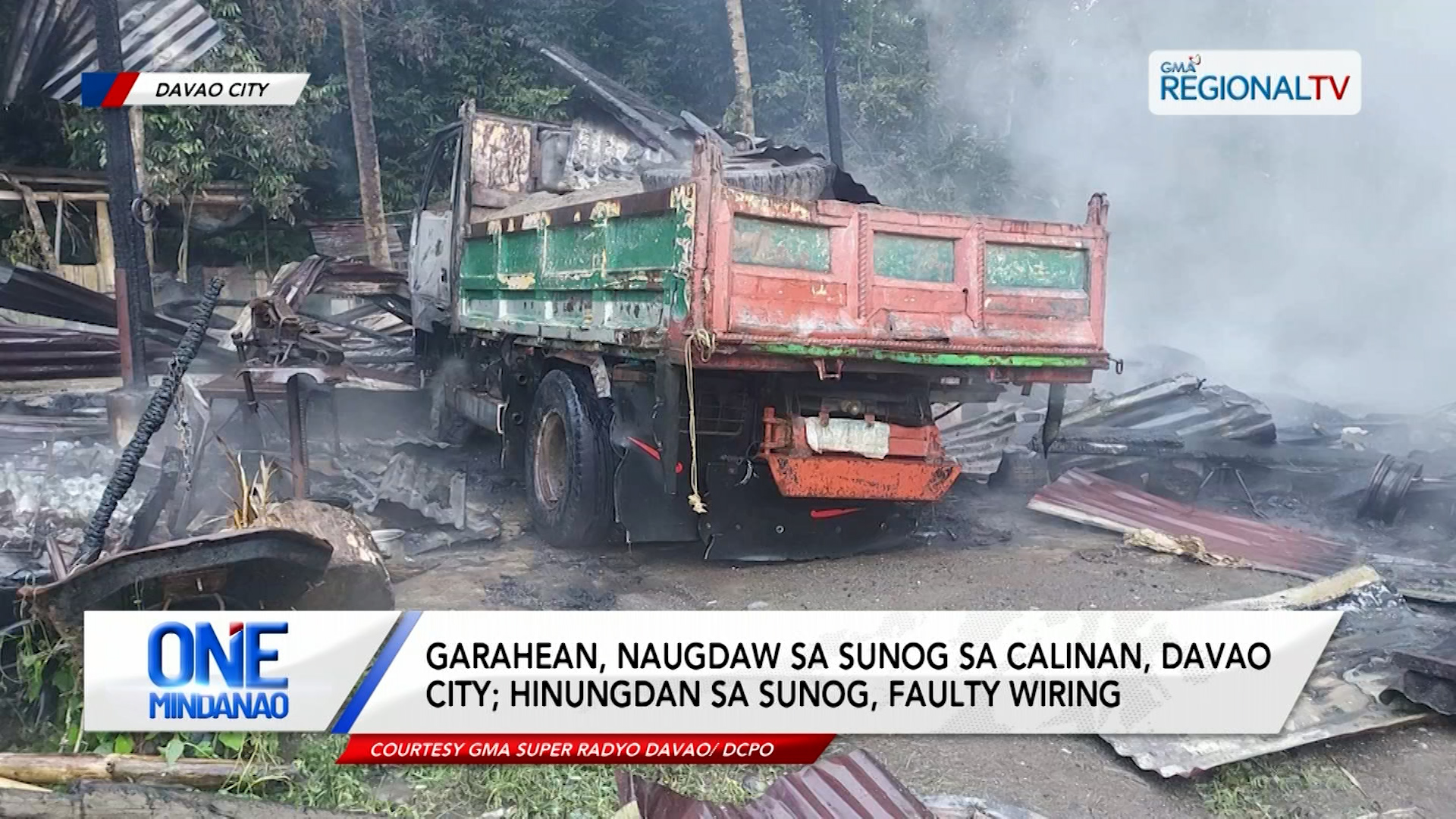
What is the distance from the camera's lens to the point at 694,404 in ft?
15.8

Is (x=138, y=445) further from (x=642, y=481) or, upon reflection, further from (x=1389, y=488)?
(x=1389, y=488)

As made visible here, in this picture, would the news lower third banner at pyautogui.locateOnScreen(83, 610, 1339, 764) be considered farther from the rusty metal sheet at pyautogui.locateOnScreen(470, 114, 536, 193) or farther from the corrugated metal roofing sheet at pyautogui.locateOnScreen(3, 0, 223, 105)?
the corrugated metal roofing sheet at pyautogui.locateOnScreen(3, 0, 223, 105)

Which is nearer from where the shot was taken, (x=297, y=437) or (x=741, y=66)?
(x=297, y=437)

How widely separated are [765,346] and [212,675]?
2418mm

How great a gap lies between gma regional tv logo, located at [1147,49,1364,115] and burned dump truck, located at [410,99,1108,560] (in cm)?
396

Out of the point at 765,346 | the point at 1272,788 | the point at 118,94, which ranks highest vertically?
the point at 118,94

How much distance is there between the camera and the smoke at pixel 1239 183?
16031 mm

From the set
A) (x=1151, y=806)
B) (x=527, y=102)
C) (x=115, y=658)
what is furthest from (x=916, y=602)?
(x=527, y=102)

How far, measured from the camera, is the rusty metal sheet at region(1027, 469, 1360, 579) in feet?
18.5

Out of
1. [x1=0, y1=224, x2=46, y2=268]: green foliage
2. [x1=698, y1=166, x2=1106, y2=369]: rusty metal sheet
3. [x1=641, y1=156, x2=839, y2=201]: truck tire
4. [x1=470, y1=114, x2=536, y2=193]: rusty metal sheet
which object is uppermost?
[x1=470, y1=114, x2=536, y2=193]: rusty metal sheet

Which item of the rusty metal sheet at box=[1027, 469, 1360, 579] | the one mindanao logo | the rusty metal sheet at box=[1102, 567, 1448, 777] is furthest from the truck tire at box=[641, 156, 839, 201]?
the one mindanao logo

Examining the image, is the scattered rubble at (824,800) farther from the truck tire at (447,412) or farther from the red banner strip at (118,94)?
the red banner strip at (118,94)

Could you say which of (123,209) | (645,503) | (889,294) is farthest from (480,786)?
(123,209)

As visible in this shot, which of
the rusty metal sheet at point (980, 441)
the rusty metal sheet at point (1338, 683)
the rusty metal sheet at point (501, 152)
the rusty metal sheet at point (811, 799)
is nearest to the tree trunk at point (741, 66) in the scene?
the rusty metal sheet at point (501, 152)
